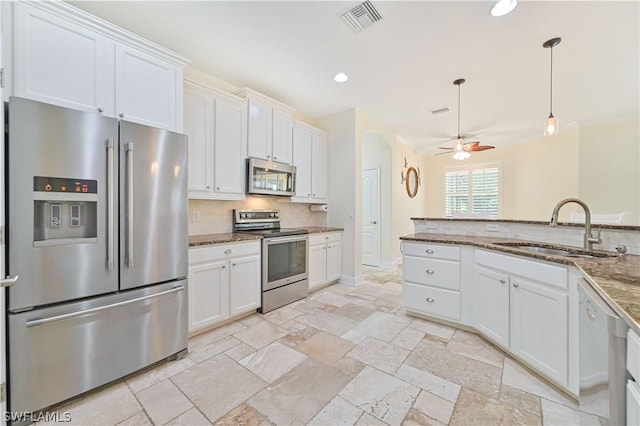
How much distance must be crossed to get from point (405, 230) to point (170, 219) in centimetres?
546

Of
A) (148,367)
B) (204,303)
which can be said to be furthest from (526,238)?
(148,367)

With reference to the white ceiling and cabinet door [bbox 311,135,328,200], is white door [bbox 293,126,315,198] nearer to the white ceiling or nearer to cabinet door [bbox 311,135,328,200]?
cabinet door [bbox 311,135,328,200]

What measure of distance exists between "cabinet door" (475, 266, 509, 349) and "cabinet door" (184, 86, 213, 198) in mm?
2891

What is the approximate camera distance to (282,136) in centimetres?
367

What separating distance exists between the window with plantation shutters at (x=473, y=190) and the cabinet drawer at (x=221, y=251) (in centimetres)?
588

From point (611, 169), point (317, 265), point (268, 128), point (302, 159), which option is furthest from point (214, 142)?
point (611, 169)

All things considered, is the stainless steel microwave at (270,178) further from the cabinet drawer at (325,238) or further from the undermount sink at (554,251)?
the undermount sink at (554,251)

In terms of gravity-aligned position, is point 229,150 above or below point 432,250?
above

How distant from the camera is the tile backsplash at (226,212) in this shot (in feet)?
10.0

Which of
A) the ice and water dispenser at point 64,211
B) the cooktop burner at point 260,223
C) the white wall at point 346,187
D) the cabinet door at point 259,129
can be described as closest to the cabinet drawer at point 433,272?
the white wall at point 346,187

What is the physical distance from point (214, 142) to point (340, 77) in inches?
66.2

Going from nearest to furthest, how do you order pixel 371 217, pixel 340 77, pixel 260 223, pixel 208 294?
1. pixel 208 294
2. pixel 340 77
3. pixel 260 223
4. pixel 371 217

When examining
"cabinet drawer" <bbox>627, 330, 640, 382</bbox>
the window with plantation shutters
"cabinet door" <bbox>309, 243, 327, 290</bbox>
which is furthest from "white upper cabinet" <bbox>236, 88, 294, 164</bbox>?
the window with plantation shutters

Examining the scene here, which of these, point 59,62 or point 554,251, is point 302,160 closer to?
point 59,62
